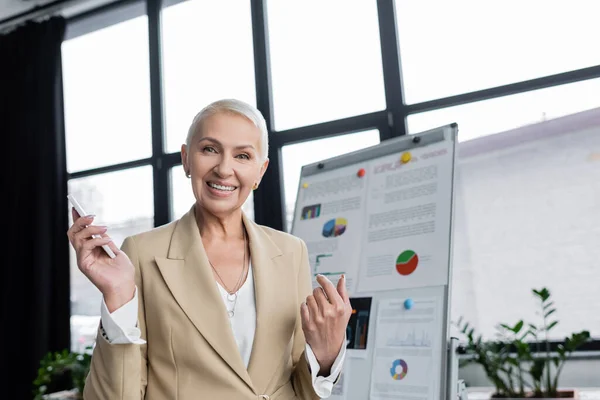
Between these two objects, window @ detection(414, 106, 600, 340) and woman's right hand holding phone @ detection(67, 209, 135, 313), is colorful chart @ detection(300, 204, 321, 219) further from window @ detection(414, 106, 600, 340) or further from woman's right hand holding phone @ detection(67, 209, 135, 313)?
woman's right hand holding phone @ detection(67, 209, 135, 313)

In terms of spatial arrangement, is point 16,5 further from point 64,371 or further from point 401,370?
point 401,370

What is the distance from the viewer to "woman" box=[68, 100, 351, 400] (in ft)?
2.83

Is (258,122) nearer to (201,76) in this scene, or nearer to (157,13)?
(201,76)

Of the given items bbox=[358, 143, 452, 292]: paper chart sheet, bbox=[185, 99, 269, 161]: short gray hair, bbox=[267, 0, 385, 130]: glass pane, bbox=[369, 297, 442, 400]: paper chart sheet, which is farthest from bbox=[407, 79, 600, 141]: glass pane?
bbox=[185, 99, 269, 161]: short gray hair

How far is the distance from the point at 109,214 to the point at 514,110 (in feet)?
9.06

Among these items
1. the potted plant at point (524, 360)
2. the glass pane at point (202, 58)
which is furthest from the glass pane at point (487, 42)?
the potted plant at point (524, 360)

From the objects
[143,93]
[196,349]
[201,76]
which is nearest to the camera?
[196,349]

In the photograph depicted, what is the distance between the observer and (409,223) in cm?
196

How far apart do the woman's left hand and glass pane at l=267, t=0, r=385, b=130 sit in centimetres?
225

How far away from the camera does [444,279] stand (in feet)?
5.78

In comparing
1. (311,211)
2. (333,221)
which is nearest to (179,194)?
(311,211)

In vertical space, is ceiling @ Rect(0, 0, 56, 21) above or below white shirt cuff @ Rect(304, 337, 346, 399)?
above

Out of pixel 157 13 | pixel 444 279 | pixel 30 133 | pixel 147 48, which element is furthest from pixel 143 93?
pixel 444 279

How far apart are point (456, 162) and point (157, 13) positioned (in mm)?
2709
